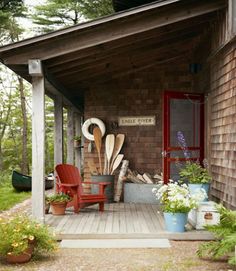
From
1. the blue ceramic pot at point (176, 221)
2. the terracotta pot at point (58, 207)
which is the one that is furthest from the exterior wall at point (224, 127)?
the terracotta pot at point (58, 207)

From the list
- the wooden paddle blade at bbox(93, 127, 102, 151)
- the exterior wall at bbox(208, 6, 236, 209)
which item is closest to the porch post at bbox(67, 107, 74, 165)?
the wooden paddle blade at bbox(93, 127, 102, 151)

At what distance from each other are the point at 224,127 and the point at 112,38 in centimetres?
204

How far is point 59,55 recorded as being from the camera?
20.5 ft

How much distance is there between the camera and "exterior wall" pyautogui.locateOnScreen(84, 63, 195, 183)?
9.67 meters

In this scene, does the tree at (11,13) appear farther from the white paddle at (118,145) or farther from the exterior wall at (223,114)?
the exterior wall at (223,114)

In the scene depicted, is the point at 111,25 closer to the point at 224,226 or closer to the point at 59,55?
the point at 59,55

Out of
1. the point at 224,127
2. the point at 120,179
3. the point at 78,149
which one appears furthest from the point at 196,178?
the point at 78,149

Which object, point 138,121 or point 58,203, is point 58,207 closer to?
point 58,203

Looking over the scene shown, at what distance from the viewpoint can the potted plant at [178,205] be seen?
606cm

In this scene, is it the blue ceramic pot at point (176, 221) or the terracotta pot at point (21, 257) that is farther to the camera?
the blue ceramic pot at point (176, 221)

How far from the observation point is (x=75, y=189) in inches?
298

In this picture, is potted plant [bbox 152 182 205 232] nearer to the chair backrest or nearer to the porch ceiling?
the porch ceiling

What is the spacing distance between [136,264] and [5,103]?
20.4 m

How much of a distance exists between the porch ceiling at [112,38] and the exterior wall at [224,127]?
0.74 meters
